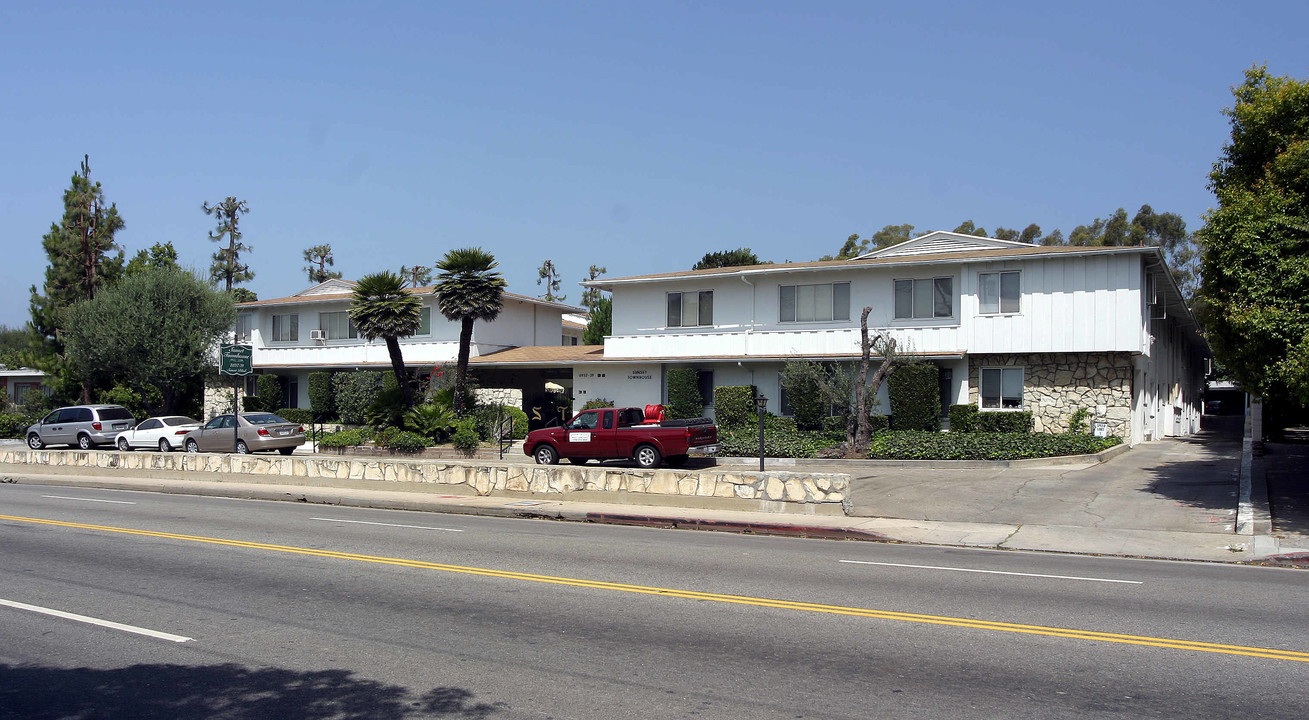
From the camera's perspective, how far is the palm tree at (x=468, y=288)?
31562 millimetres

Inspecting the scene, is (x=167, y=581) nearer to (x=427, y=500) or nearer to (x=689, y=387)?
(x=427, y=500)

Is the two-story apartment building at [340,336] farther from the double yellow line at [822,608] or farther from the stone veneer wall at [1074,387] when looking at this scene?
the double yellow line at [822,608]

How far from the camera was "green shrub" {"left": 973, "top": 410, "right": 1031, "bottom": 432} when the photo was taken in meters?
28.7

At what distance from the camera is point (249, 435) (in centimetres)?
3058

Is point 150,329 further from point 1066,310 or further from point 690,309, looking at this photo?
point 1066,310

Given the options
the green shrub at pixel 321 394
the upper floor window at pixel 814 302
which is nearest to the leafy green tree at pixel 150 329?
the green shrub at pixel 321 394

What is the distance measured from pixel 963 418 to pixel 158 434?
92.4ft

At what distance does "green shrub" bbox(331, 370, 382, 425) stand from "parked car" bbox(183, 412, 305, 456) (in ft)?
26.7

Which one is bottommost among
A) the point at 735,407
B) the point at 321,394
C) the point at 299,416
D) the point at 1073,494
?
the point at 1073,494

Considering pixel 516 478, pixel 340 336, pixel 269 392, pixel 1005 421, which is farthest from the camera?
pixel 269 392

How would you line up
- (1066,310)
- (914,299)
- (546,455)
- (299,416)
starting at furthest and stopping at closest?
(299,416) < (914,299) < (1066,310) < (546,455)

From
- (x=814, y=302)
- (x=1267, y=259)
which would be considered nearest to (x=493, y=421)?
(x=814, y=302)

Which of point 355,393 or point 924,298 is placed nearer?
point 924,298

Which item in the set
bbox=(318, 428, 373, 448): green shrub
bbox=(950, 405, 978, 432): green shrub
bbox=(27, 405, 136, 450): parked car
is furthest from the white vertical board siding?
bbox=(27, 405, 136, 450): parked car
